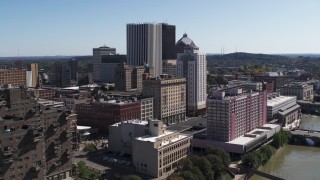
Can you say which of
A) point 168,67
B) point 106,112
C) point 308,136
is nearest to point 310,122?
point 308,136

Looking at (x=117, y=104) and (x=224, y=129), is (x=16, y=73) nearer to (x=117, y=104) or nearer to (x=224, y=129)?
(x=117, y=104)

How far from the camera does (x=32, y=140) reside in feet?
103

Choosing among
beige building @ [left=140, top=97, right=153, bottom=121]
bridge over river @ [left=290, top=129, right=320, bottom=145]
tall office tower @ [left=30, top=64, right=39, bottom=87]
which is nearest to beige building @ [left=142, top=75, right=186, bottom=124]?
beige building @ [left=140, top=97, right=153, bottom=121]

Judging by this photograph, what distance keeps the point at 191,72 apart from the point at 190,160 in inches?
1388

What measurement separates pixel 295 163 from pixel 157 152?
17.6 m

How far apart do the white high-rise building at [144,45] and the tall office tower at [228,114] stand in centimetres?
4516

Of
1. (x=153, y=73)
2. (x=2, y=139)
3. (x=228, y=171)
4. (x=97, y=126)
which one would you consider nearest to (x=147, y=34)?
(x=153, y=73)

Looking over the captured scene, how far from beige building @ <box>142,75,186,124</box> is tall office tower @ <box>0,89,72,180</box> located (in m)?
27.8

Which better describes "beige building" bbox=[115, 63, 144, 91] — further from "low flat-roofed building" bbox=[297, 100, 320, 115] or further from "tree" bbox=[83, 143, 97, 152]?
"tree" bbox=[83, 143, 97, 152]

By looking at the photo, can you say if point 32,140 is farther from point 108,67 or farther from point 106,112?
point 108,67

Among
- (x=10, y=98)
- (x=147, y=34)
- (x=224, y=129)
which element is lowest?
(x=224, y=129)

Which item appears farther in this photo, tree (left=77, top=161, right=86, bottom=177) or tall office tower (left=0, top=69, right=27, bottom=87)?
tall office tower (left=0, top=69, right=27, bottom=87)

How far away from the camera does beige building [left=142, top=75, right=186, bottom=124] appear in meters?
64.9

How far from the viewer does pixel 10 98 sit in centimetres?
3422
